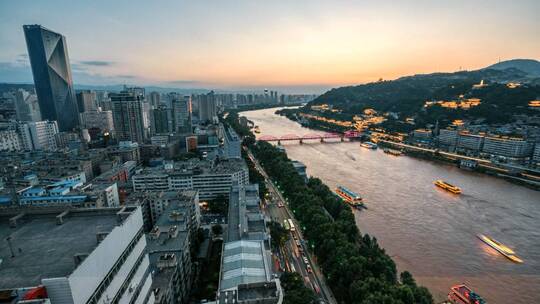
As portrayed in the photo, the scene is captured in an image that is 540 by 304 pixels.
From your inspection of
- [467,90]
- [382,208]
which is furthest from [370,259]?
[467,90]

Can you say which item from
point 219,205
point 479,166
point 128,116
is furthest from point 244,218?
point 128,116

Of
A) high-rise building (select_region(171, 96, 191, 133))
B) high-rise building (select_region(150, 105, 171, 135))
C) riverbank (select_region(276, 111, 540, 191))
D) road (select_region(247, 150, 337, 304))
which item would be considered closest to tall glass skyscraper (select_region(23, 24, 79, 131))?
high-rise building (select_region(150, 105, 171, 135))

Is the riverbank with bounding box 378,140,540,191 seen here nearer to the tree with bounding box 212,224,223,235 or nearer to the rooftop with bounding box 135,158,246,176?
the rooftop with bounding box 135,158,246,176

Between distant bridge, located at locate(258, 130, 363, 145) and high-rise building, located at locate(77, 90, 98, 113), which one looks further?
high-rise building, located at locate(77, 90, 98, 113)

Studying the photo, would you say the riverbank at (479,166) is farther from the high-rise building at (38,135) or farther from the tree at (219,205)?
the high-rise building at (38,135)

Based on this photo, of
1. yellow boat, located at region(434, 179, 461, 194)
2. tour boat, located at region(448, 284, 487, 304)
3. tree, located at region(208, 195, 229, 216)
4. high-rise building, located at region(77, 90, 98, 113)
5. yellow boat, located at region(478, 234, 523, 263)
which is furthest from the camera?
high-rise building, located at region(77, 90, 98, 113)

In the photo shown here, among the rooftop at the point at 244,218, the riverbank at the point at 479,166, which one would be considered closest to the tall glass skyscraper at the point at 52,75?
the rooftop at the point at 244,218

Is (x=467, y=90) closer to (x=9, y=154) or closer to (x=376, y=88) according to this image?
(x=376, y=88)
